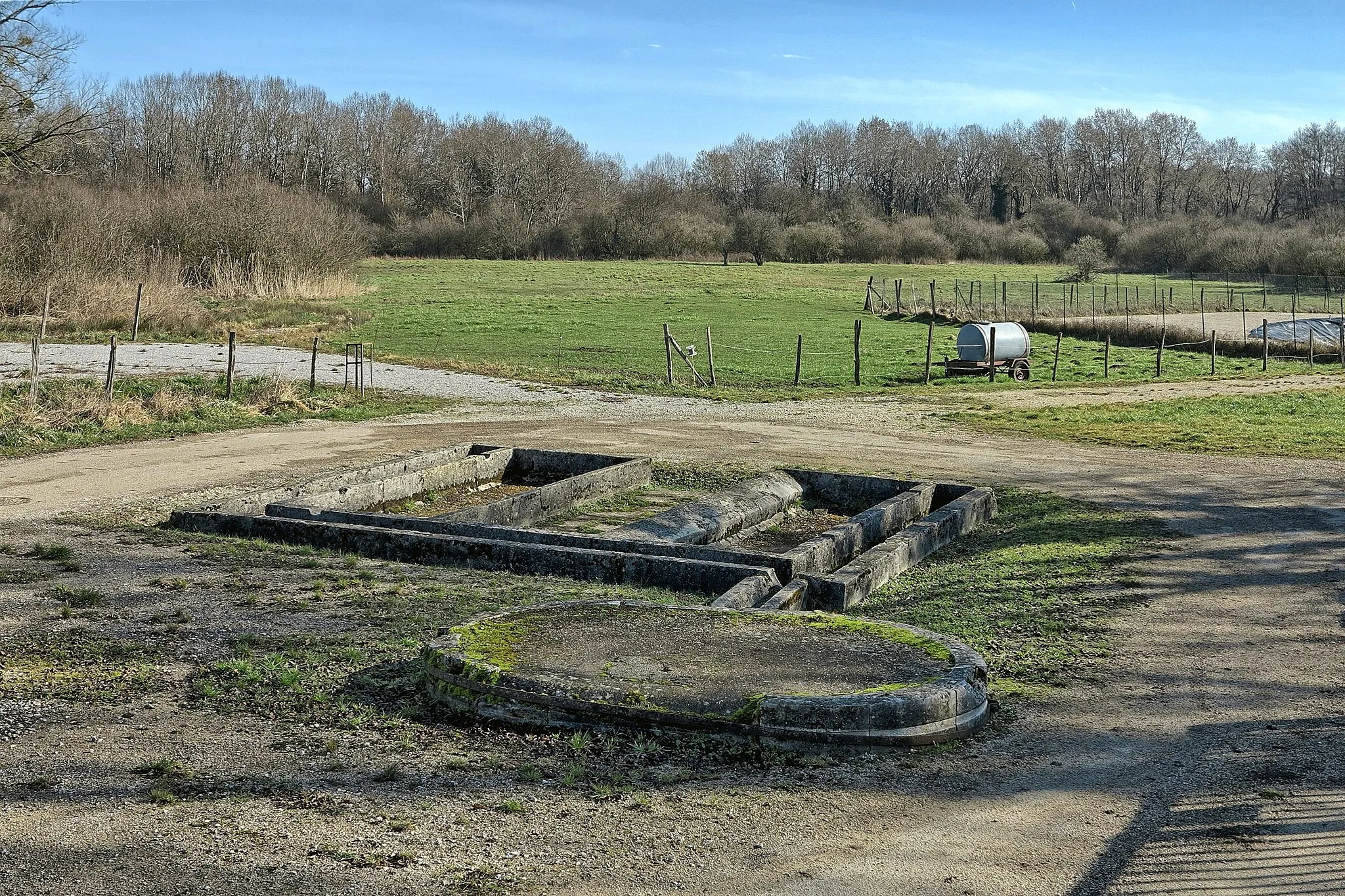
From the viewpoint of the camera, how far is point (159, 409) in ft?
63.5

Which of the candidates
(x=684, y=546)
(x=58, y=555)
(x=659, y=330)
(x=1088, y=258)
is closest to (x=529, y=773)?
(x=684, y=546)

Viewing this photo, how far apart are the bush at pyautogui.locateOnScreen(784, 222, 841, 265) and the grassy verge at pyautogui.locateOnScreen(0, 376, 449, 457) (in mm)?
66233

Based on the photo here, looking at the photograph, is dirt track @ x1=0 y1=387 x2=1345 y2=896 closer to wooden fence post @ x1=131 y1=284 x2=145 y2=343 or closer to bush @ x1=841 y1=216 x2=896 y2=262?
wooden fence post @ x1=131 y1=284 x2=145 y2=343

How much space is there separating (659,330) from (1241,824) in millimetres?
35277

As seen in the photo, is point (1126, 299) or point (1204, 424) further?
point (1126, 299)

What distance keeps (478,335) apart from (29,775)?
105 feet

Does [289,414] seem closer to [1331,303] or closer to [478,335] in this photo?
[478,335]

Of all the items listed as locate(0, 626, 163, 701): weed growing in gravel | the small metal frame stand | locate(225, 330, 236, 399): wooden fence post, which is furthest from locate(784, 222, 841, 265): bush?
locate(0, 626, 163, 701): weed growing in gravel

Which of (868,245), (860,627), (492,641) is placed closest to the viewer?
(492,641)

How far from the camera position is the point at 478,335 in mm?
37562

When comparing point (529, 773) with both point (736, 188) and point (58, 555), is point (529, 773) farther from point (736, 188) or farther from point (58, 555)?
point (736, 188)

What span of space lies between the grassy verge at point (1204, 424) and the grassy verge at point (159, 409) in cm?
1048

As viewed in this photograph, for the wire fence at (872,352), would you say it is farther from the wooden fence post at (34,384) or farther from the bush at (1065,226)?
the bush at (1065,226)

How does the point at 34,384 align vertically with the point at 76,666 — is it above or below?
above
